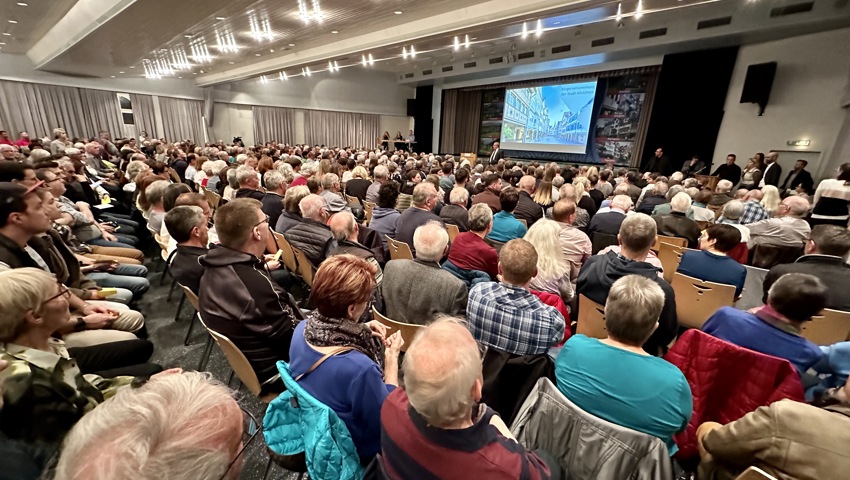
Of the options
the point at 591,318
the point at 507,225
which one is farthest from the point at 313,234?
the point at 591,318

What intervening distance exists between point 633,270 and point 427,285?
1271 millimetres

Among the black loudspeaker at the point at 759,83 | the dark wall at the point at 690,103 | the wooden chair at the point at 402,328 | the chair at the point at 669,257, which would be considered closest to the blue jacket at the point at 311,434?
the wooden chair at the point at 402,328

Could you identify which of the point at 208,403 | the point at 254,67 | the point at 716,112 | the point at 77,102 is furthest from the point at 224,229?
the point at 77,102

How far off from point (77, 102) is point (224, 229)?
18.6 metres

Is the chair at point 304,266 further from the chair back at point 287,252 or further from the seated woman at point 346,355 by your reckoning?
the seated woman at point 346,355

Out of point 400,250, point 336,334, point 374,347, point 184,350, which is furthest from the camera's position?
point 400,250

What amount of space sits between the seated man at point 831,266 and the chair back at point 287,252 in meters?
3.64

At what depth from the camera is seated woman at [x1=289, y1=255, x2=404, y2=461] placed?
121cm

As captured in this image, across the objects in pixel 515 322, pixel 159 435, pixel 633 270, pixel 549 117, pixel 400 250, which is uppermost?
pixel 549 117

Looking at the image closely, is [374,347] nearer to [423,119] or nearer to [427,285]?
[427,285]

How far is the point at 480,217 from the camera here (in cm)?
278

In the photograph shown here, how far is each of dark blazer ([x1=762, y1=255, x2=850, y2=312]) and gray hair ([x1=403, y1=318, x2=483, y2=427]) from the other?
251 cm

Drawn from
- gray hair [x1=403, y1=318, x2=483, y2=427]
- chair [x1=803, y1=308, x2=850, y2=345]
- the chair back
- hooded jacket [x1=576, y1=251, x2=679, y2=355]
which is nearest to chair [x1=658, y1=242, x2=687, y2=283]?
chair [x1=803, y1=308, x2=850, y2=345]

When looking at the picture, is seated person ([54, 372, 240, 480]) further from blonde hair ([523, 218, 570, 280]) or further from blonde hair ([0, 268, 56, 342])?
blonde hair ([523, 218, 570, 280])
